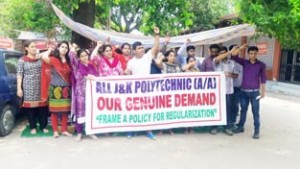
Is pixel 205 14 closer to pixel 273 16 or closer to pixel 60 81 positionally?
Result: pixel 60 81

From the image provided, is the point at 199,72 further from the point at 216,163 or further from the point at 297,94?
the point at 297,94

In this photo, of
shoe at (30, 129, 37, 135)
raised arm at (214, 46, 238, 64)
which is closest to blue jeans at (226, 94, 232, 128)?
raised arm at (214, 46, 238, 64)

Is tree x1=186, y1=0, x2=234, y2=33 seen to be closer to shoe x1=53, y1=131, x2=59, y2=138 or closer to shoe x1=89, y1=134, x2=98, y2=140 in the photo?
shoe x1=89, y1=134, x2=98, y2=140

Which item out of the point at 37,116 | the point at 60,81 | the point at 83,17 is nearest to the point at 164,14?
the point at 83,17

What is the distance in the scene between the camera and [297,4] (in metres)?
5.05

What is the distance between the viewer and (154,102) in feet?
22.1

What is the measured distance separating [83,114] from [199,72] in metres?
2.22

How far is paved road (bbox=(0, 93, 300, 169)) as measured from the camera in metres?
5.21

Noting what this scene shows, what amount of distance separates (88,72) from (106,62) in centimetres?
38

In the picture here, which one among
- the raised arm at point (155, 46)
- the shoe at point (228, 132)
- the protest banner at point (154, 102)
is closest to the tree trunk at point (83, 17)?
the protest banner at point (154, 102)

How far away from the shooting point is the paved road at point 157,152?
5211mm

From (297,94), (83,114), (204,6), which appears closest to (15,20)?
(204,6)

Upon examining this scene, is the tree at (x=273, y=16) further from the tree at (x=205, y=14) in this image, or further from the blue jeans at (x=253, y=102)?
the tree at (x=205, y=14)

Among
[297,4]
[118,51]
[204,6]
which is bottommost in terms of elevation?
[118,51]
